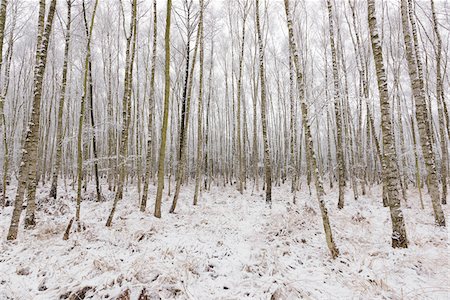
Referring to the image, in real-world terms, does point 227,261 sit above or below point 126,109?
below

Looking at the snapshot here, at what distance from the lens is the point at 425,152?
610 cm

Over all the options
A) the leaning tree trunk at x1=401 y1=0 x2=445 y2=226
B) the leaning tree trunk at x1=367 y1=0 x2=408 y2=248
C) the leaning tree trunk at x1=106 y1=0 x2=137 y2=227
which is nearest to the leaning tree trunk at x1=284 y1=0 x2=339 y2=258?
the leaning tree trunk at x1=367 y1=0 x2=408 y2=248

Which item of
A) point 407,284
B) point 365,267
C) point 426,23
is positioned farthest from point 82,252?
point 426,23

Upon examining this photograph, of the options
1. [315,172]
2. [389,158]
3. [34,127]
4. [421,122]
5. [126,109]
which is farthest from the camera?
[126,109]

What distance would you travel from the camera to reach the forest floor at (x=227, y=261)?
10.8 feet

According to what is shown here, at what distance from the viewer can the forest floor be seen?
328cm

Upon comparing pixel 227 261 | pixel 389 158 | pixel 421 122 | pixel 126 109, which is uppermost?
pixel 126 109

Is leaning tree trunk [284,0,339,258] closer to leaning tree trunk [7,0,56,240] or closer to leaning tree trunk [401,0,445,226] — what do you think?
leaning tree trunk [401,0,445,226]

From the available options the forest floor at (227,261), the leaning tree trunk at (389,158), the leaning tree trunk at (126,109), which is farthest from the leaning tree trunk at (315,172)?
the leaning tree trunk at (126,109)

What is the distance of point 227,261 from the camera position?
4348mm

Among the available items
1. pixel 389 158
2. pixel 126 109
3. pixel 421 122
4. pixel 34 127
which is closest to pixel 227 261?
pixel 389 158

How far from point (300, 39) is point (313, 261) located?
1319 centimetres

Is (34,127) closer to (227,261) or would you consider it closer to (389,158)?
(227,261)

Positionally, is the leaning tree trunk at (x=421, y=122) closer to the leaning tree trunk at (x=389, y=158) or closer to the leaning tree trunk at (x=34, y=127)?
the leaning tree trunk at (x=389, y=158)
